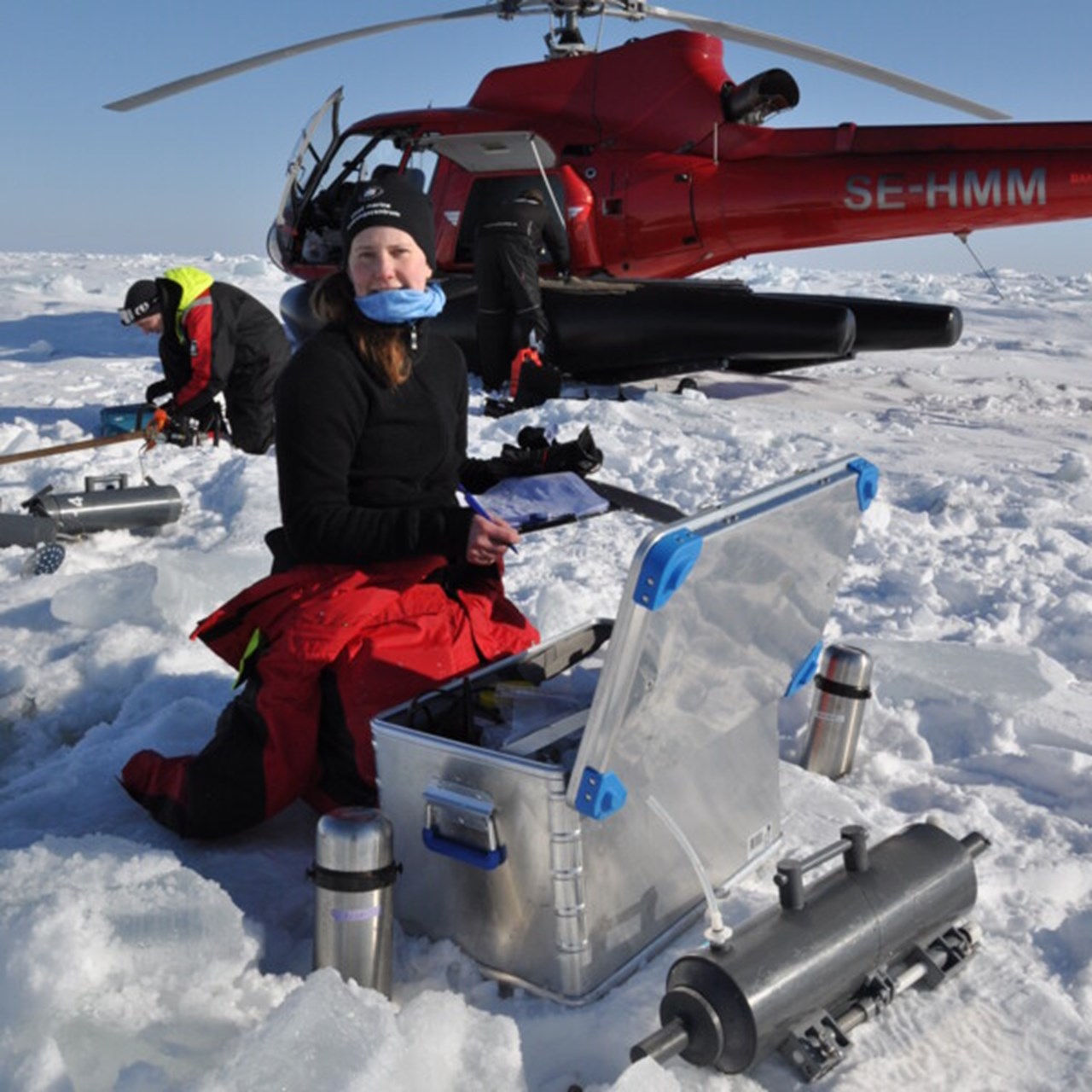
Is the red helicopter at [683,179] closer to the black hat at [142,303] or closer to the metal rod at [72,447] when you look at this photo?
the black hat at [142,303]

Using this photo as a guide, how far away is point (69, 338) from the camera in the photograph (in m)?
12.5

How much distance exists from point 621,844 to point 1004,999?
0.65 m

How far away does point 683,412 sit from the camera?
6.94 m

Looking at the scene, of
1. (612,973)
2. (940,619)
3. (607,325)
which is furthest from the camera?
(607,325)

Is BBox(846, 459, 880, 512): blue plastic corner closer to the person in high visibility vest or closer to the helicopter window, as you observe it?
the person in high visibility vest

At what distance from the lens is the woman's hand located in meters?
2.15

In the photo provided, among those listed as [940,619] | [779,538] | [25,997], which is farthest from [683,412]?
[25,997]

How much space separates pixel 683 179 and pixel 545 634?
18.0 feet

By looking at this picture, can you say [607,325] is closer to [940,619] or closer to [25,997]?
[940,619]

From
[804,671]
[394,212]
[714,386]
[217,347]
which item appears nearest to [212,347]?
[217,347]

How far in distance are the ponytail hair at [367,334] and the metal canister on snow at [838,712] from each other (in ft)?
3.81

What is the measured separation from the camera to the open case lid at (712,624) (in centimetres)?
158

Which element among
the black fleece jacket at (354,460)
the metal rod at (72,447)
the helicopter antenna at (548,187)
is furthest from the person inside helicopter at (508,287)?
the black fleece jacket at (354,460)

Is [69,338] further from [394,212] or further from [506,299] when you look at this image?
[394,212]
